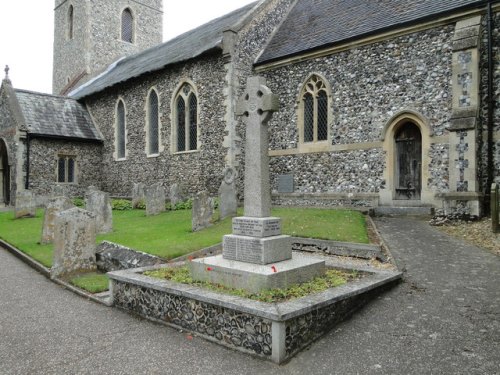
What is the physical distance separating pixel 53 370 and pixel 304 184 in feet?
41.1

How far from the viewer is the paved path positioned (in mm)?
3775

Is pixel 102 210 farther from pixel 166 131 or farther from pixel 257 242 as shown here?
pixel 166 131

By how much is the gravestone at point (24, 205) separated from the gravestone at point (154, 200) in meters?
5.10

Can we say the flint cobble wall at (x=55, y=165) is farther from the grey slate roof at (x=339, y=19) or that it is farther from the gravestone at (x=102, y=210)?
the grey slate roof at (x=339, y=19)

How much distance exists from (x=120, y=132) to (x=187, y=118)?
21.7 feet

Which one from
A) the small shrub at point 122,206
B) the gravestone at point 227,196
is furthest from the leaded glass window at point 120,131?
the gravestone at point 227,196

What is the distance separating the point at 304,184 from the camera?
51.1 ft

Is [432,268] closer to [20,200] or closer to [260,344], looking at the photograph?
[260,344]

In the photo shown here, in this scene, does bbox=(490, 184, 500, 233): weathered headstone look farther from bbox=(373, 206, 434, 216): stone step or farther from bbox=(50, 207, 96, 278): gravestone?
bbox=(50, 207, 96, 278): gravestone

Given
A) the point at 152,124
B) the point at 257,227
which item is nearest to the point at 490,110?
the point at 257,227

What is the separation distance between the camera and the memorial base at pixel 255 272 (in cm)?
493

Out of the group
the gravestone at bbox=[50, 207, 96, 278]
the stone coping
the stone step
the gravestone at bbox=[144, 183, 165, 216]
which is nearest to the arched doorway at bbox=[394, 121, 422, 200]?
the stone step

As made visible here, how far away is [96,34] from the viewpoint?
3147cm

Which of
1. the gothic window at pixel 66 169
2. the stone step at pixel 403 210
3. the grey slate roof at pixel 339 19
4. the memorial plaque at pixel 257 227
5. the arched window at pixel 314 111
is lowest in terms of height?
the stone step at pixel 403 210
